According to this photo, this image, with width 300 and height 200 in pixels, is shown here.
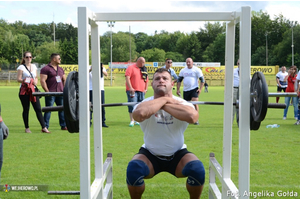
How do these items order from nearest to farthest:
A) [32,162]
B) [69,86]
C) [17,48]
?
1. [69,86]
2. [32,162]
3. [17,48]

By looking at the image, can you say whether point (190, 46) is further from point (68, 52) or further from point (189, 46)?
point (68, 52)

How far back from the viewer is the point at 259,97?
2.78 meters

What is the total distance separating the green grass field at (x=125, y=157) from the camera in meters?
4.15

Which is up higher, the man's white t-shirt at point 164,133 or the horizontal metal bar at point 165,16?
the horizontal metal bar at point 165,16

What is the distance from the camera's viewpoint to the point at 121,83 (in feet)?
141

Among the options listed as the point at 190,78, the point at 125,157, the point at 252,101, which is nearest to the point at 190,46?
the point at 190,78

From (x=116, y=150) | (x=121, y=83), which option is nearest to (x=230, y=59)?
(x=116, y=150)

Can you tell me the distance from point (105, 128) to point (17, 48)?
61.8 meters

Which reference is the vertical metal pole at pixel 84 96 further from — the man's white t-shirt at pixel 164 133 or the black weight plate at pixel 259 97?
the black weight plate at pixel 259 97

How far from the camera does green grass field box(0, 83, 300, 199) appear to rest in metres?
4.15

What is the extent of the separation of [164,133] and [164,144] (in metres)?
0.10

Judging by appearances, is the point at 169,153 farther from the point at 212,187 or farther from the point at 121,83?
the point at 121,83

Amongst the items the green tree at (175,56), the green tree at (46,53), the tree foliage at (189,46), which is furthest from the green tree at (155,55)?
the green tree at (46,53)

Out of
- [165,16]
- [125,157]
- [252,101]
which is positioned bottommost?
[125,157]
